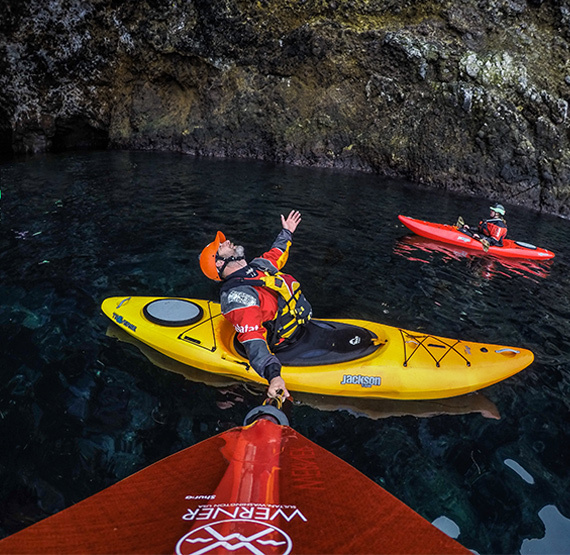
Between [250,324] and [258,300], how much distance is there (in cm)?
23

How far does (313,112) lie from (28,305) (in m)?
14.5

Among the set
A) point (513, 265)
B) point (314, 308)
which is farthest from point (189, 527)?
point (513, 265)

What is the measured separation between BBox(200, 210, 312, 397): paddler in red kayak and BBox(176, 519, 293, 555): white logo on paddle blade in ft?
4.74

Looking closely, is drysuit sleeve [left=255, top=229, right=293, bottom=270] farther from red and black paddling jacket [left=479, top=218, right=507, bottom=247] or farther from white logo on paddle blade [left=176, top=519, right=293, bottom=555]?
red and black paddling jacket [left=479, top=218, right=507, bottom=247]

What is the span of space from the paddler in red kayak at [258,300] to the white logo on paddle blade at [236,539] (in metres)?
1.44

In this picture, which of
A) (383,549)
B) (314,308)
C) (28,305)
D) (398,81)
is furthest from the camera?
(398,81)

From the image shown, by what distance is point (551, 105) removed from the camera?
528 inches

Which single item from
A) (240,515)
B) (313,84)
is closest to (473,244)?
(240,515)

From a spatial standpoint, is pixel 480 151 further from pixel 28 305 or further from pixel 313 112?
pixel 28 305

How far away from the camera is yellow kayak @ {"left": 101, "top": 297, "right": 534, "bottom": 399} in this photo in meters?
3.77

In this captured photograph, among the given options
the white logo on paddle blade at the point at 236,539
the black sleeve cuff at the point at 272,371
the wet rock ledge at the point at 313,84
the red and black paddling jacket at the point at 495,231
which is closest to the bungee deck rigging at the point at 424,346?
the black sleeve cuff at the point at 272,371

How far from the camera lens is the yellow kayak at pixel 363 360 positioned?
377 cm

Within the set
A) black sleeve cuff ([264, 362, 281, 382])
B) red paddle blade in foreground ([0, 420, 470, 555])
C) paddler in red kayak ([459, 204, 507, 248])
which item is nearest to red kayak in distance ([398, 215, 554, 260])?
paddler in red kayak ([459, 204, 507, 248])

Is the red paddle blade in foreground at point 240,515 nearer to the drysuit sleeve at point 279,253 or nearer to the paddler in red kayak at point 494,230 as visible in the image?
the drysuit sleeve at point 279,253
